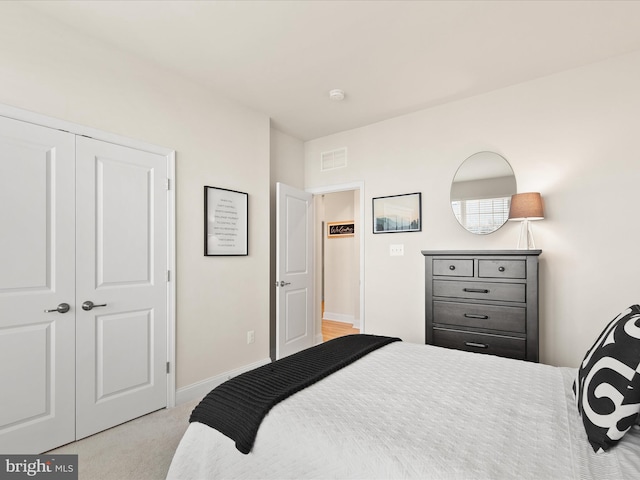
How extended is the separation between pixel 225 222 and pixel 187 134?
0.82 m

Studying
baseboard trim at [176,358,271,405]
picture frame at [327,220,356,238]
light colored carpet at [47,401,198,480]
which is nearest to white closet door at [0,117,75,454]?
light colored carpet at [47,401,198,480]

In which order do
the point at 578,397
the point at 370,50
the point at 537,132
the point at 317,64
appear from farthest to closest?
the point at 537,132 < the point at 317,64 < the point at 370,50 < the point at 578,397

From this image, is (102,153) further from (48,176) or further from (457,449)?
(457,449)

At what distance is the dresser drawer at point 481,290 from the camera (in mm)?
2553

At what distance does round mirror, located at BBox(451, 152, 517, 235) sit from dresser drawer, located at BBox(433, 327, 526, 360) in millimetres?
950

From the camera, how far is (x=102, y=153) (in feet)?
7.87

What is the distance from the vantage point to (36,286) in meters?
2.10

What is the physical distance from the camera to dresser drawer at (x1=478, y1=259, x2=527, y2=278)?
2543mm

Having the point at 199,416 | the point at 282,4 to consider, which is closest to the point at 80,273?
the point at 199,416

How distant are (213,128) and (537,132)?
2.78 m

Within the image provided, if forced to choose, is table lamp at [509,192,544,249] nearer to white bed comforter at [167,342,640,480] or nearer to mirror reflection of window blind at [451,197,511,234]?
mirror reflection of window blind at [451,197,511,234]

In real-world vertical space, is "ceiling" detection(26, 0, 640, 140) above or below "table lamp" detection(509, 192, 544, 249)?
above

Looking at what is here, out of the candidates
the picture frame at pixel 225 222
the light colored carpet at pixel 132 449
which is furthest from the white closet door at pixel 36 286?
the picture frame at pixel 225 222

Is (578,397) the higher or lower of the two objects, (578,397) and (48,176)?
the lower
